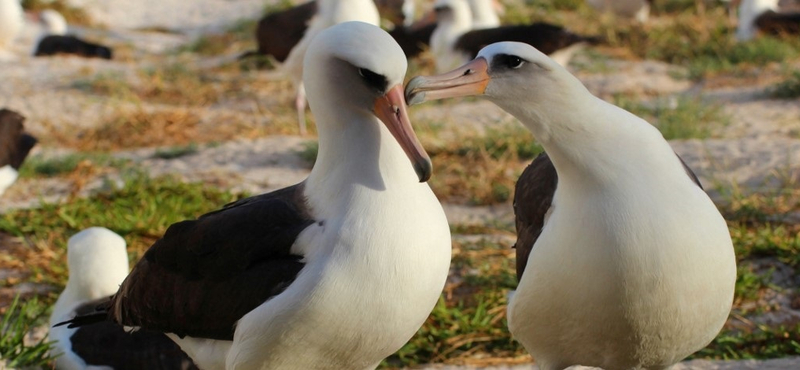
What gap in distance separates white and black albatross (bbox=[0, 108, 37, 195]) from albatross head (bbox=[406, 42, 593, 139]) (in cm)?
Answer: 444

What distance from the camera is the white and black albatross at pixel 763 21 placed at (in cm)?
1222

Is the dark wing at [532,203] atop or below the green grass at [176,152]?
atop

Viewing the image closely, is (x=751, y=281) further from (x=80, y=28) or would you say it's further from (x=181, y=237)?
(x=80, y=28)

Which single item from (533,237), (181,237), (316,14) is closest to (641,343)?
(533,237)

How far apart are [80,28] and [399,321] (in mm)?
13968

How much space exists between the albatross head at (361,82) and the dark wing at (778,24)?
9831 millimetres

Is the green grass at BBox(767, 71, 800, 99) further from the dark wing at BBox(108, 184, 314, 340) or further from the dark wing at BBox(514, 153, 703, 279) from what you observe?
the dark wing at BBox(108, 184, 314, 340)

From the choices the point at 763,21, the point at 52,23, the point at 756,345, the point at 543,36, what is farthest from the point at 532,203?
the point at 52,23

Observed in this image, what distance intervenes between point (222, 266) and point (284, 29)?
6.44m

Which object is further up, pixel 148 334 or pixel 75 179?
pixel 148 334

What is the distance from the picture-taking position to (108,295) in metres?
4.86

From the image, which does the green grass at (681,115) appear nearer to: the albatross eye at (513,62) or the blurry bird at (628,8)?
the albatross eye at (513,62)

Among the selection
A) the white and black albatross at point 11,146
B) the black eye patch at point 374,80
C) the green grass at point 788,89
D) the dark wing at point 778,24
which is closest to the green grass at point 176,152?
the white and black albatross at point 11,146

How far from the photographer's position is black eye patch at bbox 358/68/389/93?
10.2 feet
